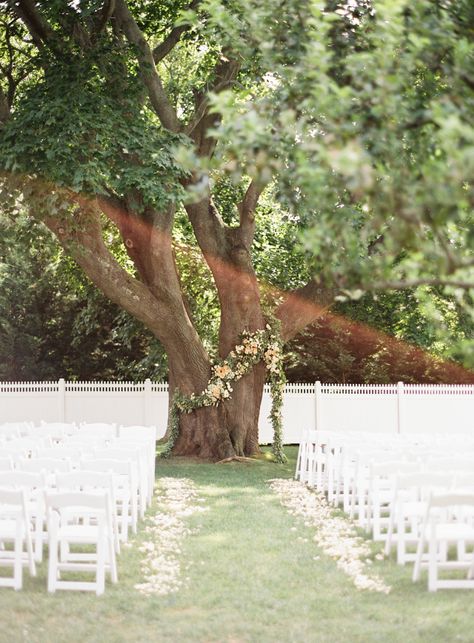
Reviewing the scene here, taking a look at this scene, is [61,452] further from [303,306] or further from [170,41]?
[170,41]

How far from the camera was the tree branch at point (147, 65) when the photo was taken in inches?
727

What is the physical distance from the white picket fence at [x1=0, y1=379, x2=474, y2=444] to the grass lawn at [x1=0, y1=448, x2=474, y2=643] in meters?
16.1

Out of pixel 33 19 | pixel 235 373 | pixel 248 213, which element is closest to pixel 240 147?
→ pixel 33 19

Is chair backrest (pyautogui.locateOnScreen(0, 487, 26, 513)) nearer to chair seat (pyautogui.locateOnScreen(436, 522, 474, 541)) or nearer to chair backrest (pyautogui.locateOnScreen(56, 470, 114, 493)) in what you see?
chair backrest (pyautogui.locateOnScreen(56, 470, 114, 493))

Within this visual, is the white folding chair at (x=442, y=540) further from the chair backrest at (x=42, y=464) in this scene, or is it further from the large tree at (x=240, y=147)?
the chair backrest at (x=42, y=464)

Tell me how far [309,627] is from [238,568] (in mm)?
2058

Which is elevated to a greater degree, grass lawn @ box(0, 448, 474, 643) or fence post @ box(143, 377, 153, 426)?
fence post @ box(143, 377, 153, 426)

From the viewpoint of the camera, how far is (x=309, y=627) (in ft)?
22.9

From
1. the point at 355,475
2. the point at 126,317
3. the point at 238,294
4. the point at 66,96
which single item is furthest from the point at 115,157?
the point at 126,317

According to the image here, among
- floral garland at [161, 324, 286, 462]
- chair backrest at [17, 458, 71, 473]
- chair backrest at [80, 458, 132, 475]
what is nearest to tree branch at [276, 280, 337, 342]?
floral garland at [161, 324, 286, 462]

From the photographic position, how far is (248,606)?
7574 millimetres

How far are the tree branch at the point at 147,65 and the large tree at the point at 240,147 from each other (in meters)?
0.04

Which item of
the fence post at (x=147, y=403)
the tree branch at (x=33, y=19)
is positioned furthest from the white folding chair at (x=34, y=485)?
the fence post at (x=147, y=403)

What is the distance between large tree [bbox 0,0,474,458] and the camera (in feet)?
16.0
